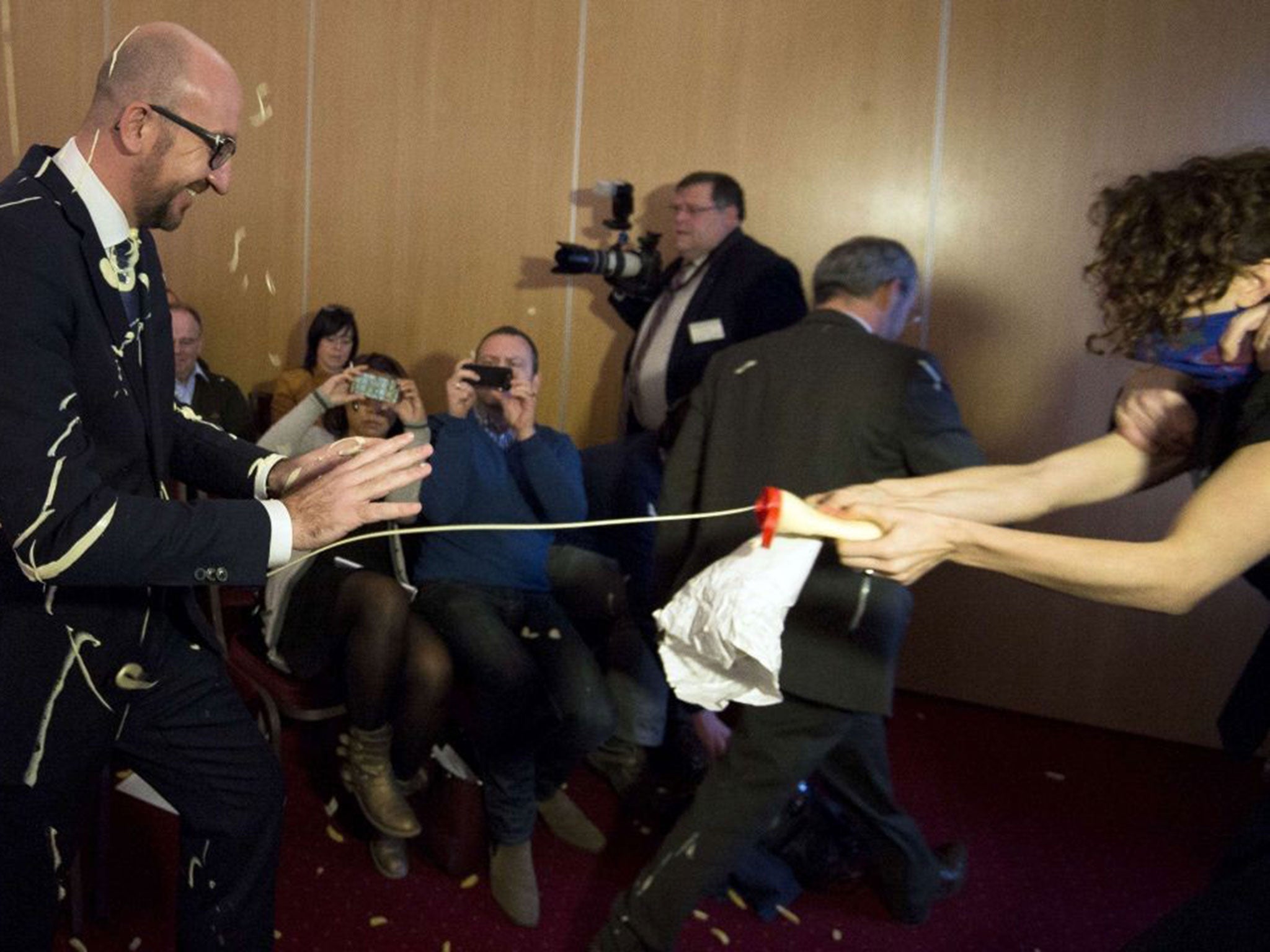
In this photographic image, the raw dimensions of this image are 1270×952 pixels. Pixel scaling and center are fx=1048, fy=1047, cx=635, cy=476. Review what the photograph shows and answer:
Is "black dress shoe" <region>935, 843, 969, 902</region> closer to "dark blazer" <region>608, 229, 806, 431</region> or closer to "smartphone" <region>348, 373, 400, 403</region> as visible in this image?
"dark blazer" <region>608, 229, 806, 431</region>

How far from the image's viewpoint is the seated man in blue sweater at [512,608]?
2504 mm

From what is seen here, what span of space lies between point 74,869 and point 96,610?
3.26ft

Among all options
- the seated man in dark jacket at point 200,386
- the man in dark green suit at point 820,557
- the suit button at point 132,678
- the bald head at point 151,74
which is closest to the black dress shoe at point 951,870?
the man in dark green suit at point 820,557

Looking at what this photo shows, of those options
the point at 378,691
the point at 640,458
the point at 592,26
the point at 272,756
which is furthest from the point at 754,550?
the point at 592,26

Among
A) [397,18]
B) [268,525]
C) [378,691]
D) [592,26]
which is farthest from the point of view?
[397,18]

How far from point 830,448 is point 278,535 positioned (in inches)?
45.7

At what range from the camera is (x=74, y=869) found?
7.22 ft

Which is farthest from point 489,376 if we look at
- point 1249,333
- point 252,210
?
point 252,210

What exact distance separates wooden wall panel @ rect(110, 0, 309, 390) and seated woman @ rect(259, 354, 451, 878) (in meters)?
2.72

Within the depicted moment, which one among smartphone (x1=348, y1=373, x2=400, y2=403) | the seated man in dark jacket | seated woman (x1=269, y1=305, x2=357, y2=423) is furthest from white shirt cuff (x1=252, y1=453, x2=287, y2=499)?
seated woman (x1=269, y1=305, x2=357, y2=423)

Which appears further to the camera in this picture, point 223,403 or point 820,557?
point 223,403

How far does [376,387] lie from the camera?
2713 millimetres

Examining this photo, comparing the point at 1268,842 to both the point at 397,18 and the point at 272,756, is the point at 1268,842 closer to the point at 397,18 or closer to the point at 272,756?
the point at 272,756

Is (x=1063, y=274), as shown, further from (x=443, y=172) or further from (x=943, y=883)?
(x=443, y=172)
